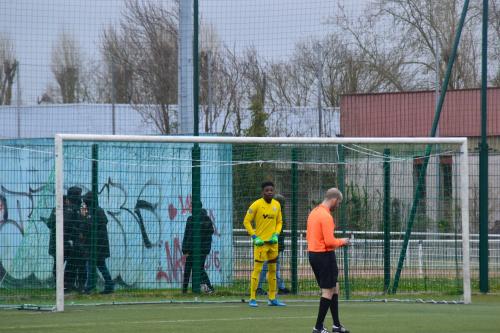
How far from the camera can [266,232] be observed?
15.9 m

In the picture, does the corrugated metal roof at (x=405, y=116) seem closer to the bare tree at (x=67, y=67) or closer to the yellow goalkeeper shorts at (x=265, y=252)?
the bare tree at (x=67, y=67)

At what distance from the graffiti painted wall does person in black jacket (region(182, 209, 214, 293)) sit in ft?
0.33

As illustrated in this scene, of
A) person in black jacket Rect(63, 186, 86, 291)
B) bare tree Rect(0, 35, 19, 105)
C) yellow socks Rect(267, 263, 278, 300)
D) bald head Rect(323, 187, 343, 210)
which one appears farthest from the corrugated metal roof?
bald head Rect(323, 187, 343, 210)

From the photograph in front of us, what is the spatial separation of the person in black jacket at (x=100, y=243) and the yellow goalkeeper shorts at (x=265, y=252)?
8.39 ft

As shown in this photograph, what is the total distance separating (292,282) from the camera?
17.3 metres

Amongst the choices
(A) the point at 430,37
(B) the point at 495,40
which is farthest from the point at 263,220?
(A) the point at 430,37

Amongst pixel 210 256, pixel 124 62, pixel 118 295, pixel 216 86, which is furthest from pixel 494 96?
pixel 118 295

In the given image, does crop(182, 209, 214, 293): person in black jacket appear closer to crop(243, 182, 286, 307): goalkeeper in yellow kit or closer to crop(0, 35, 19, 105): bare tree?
crop(243, 182, 286, 307): goalkeeper in yellow kit

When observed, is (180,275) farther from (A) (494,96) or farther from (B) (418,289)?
(A) (494,96)

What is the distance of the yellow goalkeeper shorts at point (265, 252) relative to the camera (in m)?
15.9

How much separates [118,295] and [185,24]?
5.42 meters

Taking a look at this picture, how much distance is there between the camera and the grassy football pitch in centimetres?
1214

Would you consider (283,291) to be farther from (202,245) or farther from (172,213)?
(172,213)

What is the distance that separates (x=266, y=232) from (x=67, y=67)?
13.0m
